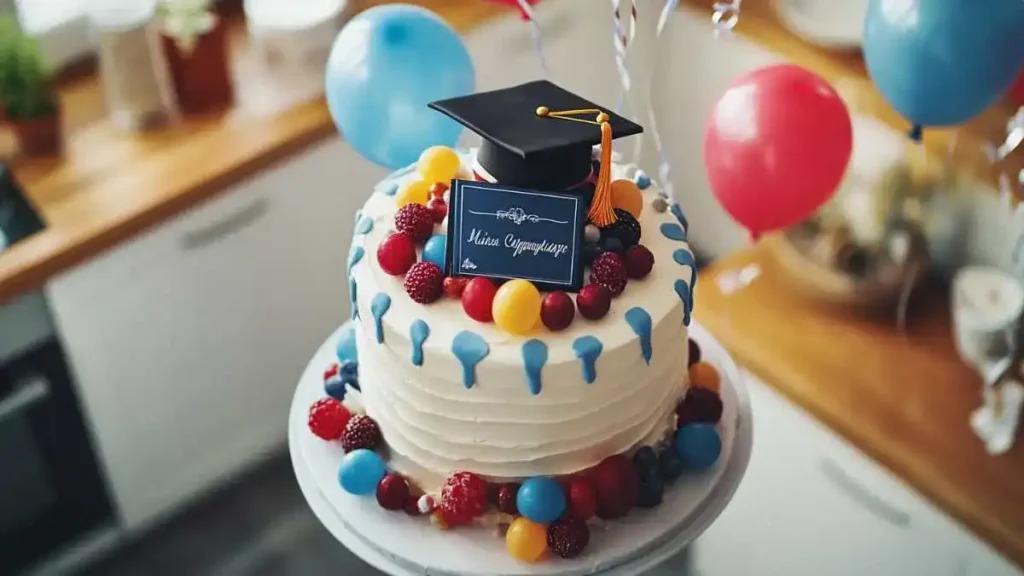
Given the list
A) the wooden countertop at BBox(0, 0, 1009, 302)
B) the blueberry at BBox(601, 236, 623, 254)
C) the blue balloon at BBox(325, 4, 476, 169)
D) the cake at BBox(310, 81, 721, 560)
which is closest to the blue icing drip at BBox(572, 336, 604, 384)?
the cake at BBox(310, 81, 721, 560)

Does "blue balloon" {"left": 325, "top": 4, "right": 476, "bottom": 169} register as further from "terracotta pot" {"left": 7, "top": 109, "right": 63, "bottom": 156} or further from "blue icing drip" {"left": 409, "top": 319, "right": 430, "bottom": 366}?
"terracotta pot" {"left": 7, "top": 109, "right": 63, "bottom": 156}

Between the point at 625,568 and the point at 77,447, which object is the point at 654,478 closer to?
the point at 625,568

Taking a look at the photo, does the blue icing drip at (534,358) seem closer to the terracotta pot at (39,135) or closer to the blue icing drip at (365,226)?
the blue icing drip at (365,226)

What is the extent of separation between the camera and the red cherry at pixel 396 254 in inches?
41.3

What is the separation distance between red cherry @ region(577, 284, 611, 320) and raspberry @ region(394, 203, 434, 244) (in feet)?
0.61

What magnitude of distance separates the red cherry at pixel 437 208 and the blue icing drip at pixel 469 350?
0.52 feet

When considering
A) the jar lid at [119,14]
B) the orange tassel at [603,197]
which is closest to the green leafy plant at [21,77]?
the jar lid at [119,14]

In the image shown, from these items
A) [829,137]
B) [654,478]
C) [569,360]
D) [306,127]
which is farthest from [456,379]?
[306,127]

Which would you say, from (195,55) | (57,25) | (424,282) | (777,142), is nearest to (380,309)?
(424,282)

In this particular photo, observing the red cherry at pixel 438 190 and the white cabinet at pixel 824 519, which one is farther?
the white cabinet at pixel 824 519

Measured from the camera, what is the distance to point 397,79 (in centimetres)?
129

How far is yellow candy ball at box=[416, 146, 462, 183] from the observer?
114 centimetres

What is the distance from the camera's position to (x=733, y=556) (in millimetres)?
2008

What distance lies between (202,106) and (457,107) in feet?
3.90
